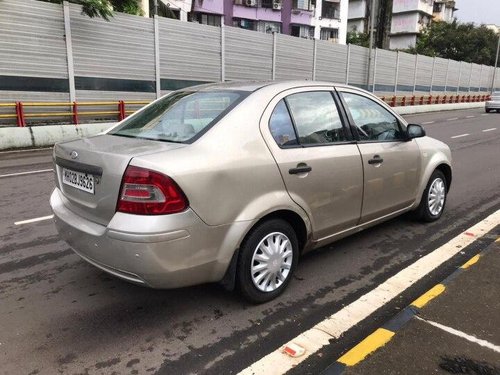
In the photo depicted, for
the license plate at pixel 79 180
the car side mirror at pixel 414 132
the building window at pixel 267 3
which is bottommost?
the license plate at pixel 79 180

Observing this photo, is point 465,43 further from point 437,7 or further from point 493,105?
point 493,105

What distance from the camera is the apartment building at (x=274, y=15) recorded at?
138 ft

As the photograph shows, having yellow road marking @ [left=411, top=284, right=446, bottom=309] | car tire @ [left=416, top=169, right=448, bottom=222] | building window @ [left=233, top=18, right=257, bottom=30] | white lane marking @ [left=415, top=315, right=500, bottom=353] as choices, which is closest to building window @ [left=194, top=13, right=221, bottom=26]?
building window @ [left=233, top=18, right=257, bottom=30]

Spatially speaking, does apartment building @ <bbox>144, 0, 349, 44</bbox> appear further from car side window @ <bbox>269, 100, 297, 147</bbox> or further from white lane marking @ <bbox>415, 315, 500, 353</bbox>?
white lane marking @ <bbox>415, 315, 500, 353</bbox>

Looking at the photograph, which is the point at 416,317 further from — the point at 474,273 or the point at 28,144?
the point at 28,144

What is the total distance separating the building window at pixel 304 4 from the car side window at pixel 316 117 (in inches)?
1874

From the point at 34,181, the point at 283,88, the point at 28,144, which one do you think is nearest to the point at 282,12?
the point at 28,144

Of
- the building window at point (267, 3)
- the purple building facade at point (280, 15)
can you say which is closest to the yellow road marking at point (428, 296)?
the purple building facade at point (280, 15)

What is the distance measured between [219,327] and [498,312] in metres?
2.05

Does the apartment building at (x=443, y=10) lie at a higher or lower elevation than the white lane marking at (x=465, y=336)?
higher

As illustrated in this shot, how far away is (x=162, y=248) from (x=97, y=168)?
739 mm

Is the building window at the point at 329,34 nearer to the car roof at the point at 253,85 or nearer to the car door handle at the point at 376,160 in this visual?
the car door handle at the point at 376,160

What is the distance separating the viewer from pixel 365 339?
3.01 meters

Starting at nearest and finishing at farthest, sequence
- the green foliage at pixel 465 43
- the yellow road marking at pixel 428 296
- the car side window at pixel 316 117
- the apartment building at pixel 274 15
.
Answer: the yellow road marking at pixel 428 296 → the car side window at pixel 316 117 → the apartment building at pixel 274 15 → the green foliage at pixel 465 43
